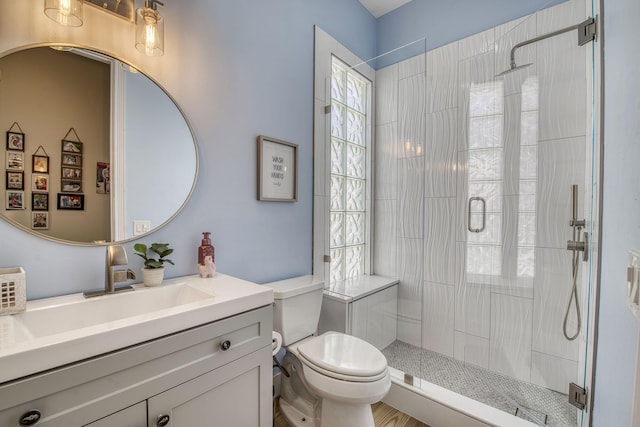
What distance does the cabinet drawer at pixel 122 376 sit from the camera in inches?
25.8

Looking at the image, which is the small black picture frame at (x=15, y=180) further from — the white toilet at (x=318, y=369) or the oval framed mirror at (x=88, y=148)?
the white toilet at (x=318, y=369)

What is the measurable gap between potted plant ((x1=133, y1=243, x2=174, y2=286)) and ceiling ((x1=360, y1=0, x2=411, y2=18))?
2.59m

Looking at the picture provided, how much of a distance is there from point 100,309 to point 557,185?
7.74 feet

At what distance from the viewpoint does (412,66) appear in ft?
6.84

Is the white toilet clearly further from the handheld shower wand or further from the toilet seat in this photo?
the handheld shower wand

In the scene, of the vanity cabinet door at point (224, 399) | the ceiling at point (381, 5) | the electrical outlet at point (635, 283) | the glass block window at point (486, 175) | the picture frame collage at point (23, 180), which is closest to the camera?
the electrical outlet at point (635, 283)

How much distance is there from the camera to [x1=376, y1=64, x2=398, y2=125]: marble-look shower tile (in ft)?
7.29

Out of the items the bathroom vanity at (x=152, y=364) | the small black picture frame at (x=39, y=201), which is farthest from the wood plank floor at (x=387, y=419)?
the small black picture frame at (x=39, y=201)

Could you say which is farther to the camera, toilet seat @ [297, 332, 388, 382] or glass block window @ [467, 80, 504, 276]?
glass block window @ [467, 80, 504, 276]

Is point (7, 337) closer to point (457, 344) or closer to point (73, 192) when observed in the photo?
point (73, 192)

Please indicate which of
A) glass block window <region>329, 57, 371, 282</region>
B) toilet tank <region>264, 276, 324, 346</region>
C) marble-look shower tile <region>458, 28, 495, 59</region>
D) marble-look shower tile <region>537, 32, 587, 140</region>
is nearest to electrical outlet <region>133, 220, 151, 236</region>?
toilet tank <region>264, 276, 324, 346</region>

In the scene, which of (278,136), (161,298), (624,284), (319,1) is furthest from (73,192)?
(319,1)

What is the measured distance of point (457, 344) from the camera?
7.15ft

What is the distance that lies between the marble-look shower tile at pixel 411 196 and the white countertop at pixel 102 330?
4.51ft
